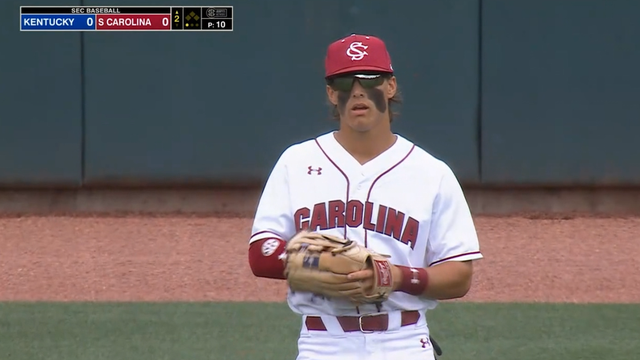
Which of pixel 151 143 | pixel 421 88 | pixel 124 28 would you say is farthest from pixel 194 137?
pixel 421 88

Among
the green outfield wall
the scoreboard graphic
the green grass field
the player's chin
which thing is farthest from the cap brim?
the scoreboard graphic

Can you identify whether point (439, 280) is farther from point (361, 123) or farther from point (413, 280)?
point (361, 123)

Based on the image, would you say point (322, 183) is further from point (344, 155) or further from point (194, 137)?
point (194, 137)

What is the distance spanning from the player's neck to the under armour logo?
0.18m

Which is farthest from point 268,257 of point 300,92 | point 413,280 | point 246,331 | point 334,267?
point 300,92

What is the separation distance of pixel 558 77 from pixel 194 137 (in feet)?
9.99

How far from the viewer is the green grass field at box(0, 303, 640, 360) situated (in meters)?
5.33

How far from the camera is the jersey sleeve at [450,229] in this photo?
2701 mm

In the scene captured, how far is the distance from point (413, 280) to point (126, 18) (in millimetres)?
6804

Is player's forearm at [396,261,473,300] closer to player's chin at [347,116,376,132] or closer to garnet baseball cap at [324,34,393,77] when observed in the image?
player's chin at [347,116,376,132]

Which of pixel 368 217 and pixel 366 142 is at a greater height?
pixel 366 142

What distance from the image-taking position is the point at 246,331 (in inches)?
227

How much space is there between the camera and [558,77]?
29.6 ft

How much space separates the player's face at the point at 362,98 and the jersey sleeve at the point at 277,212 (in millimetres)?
207
